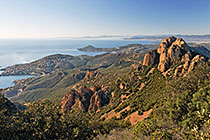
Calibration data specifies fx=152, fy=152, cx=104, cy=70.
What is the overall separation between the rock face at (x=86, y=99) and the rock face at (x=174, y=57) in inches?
994

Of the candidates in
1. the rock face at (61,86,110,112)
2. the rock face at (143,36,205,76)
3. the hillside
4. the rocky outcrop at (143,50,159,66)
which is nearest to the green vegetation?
the hillside

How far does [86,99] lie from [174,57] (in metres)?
40.0

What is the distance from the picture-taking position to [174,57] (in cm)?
6069

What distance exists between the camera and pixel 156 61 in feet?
226

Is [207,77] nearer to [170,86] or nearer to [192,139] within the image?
[170,86]

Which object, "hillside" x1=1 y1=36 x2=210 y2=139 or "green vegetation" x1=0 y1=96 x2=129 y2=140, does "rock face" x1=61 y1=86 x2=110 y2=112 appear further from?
"green vegetation" x1=0 y1=96 x2=129 y2=140

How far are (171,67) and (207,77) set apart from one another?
1987 centimetres

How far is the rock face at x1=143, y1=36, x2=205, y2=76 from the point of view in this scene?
50.8m

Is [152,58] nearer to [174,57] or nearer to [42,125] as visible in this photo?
[174,57]

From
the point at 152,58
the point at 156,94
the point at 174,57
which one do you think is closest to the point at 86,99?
the point at 156,94

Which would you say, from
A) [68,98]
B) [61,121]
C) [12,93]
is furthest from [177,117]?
[12,93]

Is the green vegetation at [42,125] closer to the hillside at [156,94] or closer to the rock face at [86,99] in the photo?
the hillside at [156,94]

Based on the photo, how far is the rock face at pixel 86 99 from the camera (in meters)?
62.5

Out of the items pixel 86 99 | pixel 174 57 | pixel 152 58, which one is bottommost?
pixel 86 99
